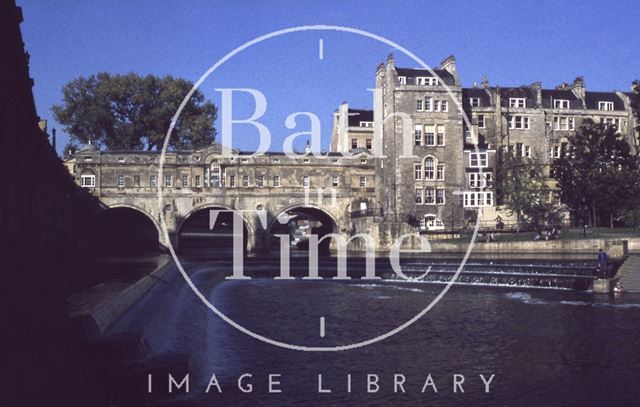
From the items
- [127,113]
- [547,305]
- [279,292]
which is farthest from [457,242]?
[127,113]

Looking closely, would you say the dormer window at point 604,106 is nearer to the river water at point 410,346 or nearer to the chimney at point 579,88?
the chimney at point 579,88

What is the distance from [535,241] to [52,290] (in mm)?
39053

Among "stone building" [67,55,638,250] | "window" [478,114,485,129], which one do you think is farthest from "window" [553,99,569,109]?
"window" [478,114,485,129]

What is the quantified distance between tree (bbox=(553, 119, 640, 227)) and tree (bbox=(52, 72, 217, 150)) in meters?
44.0

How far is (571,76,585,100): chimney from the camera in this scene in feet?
270

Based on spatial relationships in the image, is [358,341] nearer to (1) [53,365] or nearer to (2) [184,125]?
(1) [53,365]

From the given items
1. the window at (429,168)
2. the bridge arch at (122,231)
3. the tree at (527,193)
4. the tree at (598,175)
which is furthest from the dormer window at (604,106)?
the bridge arch at (122,231)

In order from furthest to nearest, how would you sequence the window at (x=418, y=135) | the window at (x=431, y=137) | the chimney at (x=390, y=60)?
the chimney at (x=390, y=60)
the window at (x=418, y=135)
the window at (x=431, y=137)

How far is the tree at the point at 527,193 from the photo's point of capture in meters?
64.1

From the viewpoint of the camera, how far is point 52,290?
25.5 m

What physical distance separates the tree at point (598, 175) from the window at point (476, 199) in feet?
24.8

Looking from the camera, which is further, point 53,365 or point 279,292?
point 279,292

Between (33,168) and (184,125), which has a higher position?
(184,125)

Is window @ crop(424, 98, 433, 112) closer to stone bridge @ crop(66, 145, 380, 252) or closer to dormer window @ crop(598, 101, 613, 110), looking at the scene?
stone bridge @ crop(66, 145, 380, 252)
